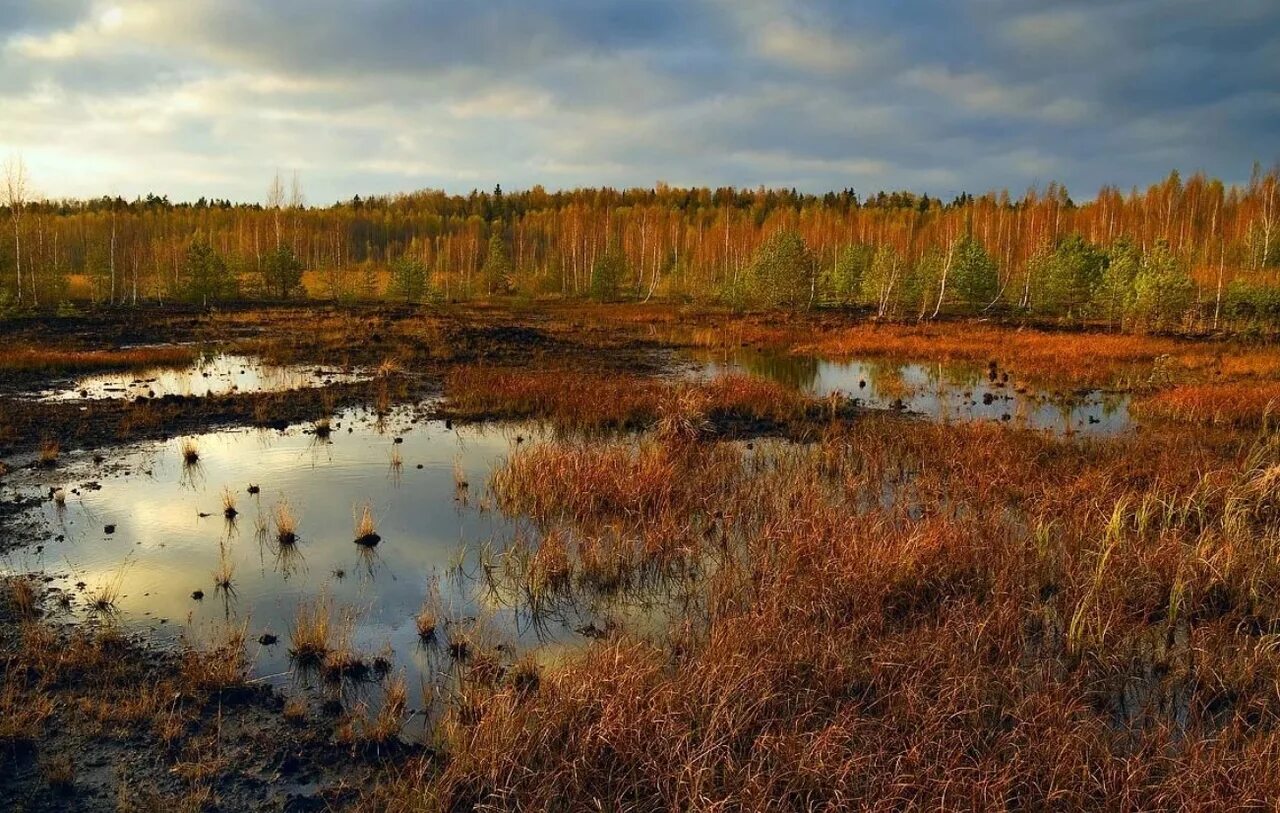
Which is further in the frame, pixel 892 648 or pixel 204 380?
pixel 204 380

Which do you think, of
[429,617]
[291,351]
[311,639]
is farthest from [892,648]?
[291,351]

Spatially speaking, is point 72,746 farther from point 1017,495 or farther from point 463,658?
point 1017,495

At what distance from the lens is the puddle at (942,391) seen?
62.5 feet

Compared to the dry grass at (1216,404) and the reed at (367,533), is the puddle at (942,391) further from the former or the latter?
the reed at (367,533)

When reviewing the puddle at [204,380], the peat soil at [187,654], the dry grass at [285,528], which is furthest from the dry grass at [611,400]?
the dry grass at [285,528]

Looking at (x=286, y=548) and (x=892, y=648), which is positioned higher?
(x=892, y=648)

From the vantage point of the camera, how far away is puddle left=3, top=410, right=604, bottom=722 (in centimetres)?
804

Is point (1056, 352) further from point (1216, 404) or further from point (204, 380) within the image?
point (204, 380)

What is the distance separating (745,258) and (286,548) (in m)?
80.8

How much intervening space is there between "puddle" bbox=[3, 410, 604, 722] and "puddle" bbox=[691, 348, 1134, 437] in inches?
455

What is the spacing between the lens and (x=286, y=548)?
10234mm

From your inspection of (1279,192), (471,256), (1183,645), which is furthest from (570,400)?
(1279,192)

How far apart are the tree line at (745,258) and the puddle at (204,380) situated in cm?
2242

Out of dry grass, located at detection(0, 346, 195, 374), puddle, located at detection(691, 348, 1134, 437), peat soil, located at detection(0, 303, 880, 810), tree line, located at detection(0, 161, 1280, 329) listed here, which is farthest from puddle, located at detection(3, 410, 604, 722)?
tree line, located at detection(0, 161, 1280, 329)
